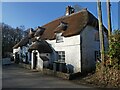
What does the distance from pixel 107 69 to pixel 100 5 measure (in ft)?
20.2

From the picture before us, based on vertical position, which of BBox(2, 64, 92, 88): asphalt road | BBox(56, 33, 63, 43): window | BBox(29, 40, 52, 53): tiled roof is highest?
BBox(56, 33, 63, 43): window

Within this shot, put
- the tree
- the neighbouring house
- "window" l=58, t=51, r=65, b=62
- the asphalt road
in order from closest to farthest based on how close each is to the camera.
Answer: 1. the asphalt road
2. the neighbouring house
3. "window" l=58, t=51, r=65, b=62
4. the tree

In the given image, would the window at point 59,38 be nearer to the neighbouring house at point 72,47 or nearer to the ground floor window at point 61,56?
the neighbouring house at point 72,47

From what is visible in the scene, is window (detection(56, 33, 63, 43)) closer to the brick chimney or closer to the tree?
the brick chimney

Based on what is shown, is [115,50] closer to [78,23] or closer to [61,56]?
[78,23]

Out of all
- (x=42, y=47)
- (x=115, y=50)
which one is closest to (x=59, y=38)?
(x=42, y=47)

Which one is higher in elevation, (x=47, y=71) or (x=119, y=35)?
(x=119, y=35)

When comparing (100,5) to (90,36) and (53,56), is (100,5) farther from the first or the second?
(53,56)

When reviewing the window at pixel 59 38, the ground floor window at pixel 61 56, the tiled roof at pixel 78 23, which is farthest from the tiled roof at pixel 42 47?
the window at pixel 59 38

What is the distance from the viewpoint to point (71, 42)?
24594 millimetres

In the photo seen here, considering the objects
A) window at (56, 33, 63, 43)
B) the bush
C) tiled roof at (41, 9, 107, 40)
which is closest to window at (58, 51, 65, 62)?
window at (56, 33, 63, 43)

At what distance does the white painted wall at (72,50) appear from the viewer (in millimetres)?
23625

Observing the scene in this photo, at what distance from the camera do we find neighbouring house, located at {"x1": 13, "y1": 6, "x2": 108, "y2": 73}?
23766 mm

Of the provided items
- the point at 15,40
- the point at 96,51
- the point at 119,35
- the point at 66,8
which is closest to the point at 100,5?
the point at 119,35
